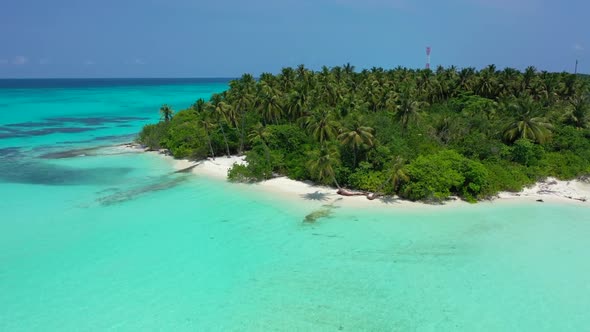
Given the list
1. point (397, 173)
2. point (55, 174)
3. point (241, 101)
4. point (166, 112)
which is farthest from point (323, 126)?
point (166, 112)

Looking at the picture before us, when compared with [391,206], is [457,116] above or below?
above

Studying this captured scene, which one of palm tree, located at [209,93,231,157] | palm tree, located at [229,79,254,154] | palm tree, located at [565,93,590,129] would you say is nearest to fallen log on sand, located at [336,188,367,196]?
palm tree, located at [209,93,231,157]

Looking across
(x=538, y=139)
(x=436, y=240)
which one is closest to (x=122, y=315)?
(x=436, y=240)

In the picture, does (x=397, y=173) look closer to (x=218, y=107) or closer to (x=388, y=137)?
(x=388, y=137)

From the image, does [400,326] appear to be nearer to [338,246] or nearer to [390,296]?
[390,296]

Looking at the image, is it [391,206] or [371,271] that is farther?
[391,206]

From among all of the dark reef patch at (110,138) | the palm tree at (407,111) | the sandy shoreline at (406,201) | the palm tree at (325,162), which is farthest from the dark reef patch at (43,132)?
the palm tree at (407,111)
